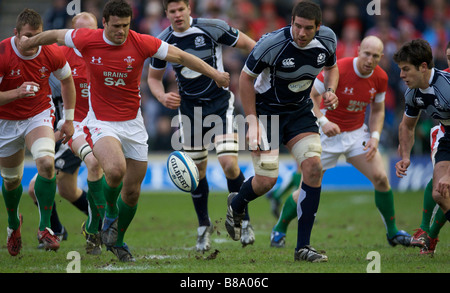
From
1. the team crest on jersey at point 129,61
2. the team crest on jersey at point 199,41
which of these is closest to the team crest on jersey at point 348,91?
the team crest on jersey at point 199,41

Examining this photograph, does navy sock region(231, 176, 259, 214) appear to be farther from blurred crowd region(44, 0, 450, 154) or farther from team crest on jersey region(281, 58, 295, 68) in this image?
blurred crowd region(44, 0, 450, 154)

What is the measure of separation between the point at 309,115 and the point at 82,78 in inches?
125

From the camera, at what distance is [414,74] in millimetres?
6605

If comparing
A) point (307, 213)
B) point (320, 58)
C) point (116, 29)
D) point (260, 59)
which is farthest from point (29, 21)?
point (307, 213)

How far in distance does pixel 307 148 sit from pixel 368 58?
2279mm

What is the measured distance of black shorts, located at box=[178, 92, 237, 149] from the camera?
27.6 feet

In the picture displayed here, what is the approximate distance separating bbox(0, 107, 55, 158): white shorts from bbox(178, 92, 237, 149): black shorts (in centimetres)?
181

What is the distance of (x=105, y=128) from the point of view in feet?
22.7

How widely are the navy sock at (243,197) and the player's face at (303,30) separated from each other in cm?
165

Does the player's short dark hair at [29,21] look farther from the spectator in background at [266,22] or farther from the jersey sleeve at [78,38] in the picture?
the spectator in background at [266,22]

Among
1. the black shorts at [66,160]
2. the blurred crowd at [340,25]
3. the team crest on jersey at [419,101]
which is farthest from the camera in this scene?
the blurred crowd at [340,25]

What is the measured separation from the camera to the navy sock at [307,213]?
6721 mm
